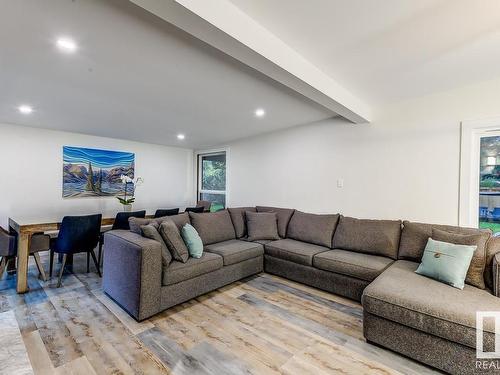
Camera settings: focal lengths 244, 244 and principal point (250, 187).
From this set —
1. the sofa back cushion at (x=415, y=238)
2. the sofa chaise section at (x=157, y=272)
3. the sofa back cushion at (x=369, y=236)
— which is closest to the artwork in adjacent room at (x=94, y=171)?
the sofa chaise section at (x=157, y=272)

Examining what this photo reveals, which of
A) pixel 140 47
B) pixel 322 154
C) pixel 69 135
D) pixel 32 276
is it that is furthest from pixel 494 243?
pixel 69 135

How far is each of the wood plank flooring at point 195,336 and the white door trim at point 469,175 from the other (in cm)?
165

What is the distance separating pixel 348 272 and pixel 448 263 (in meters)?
0.91

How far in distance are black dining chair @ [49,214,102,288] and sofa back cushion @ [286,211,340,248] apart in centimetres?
281

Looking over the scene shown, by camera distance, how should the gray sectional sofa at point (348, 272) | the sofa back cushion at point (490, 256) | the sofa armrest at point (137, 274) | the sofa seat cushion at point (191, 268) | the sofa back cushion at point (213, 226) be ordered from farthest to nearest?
1. the sofa back cushion at point (213, 226)
2. the sofa seat cushion at point (191, 268)
3. the sofa armrest at point (137, 274)
4. the sofa back cushion at point (490, 256)
5. the gray sectional sofa at point (348, 272)

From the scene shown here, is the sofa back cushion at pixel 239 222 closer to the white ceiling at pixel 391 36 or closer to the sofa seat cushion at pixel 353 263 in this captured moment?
the sofa seat cushion at pixel 353 263

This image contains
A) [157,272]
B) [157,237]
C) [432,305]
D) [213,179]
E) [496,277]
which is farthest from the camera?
[213,179]

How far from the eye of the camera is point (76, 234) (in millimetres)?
3084

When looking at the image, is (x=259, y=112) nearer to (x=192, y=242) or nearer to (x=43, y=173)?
(x=192, y=242)

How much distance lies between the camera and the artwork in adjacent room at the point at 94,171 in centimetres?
472

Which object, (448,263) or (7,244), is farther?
(7,244)

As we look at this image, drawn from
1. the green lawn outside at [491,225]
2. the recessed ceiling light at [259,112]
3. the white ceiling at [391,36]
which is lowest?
the green lawn outside at [491,225]

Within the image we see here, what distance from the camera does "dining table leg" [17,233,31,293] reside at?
2785 millimetres

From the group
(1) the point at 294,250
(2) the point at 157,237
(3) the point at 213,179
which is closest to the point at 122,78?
(2) the point at 157,237
